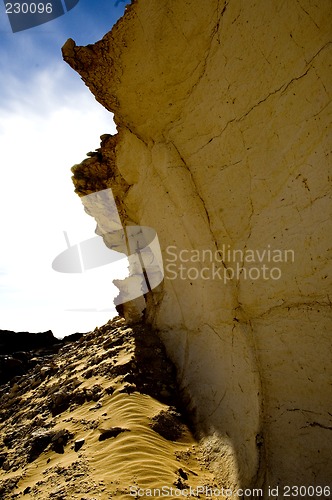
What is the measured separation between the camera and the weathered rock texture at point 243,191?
2559 millimetres

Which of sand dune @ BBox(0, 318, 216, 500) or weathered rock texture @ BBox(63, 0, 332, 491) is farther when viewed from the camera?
sand dune @ BBox(0, 318, 216, 500)

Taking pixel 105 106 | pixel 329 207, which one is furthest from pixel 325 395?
pixel 105 106

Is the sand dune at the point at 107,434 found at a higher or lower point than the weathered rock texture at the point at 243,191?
lower

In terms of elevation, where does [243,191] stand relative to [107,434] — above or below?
above

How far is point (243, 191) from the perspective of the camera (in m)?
3.33

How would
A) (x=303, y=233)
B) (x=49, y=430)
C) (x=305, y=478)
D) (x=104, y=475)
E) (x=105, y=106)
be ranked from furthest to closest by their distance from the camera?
(x=105, y=106) → (x=49, y=430) → (x=104, y=475) → (x=303, y=233) → (x=305, y=478)

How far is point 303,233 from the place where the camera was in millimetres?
2682

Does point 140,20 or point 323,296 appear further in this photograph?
point 140,20

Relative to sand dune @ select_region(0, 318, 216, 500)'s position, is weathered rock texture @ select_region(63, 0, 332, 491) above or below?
above

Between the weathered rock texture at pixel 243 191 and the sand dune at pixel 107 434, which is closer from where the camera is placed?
the weathered rock texture at pixel 243 191

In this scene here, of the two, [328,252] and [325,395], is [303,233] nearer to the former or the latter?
[328,252]

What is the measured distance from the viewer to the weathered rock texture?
8.39 feet

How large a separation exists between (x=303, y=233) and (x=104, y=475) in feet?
9.44

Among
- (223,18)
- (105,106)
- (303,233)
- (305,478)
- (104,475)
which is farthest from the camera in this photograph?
(105,106)
